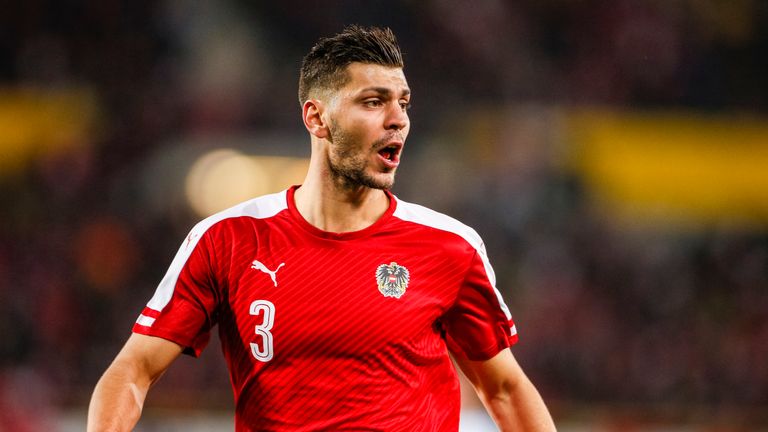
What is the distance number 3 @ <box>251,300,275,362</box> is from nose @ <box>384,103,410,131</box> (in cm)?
65

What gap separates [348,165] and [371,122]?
16 centimetres

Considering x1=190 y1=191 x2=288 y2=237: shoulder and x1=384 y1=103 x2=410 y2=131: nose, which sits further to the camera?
x1=190 y1=191 x2=288 y2=237: shoulder

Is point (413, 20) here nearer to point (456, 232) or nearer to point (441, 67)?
point (441, 67)

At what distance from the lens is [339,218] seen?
334 cm

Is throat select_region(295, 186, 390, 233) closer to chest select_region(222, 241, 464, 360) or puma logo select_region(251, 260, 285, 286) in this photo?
chest select_region(222, 241, 464, 360)

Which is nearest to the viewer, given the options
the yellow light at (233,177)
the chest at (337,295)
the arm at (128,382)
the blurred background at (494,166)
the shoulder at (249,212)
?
the arm at (128,382)

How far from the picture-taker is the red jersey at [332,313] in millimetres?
3158

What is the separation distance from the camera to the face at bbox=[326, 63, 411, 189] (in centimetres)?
320

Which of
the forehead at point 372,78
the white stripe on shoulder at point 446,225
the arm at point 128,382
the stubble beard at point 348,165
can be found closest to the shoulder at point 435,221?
the white stripe on shoulder at point 446,225

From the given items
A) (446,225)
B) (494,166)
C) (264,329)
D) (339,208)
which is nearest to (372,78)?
(339,208)

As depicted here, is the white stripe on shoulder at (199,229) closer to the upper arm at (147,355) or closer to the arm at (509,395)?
the upper arm at (147,355)

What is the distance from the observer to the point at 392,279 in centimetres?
327

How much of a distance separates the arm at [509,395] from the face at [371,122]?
69 cm

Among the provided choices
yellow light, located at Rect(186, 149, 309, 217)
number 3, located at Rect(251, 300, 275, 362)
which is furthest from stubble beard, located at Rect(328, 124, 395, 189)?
yellow light, located at Rect(186, 149, 309, 217)
